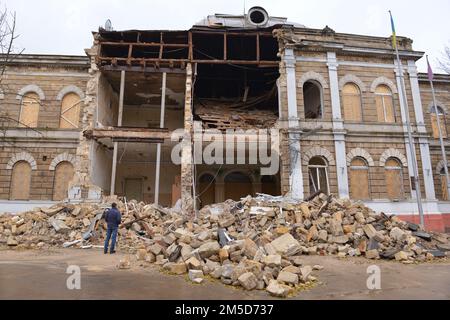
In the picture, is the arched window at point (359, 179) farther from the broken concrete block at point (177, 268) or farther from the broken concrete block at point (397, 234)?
the broken concrete block at point (177, 268)

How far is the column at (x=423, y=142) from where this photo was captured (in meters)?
15.4

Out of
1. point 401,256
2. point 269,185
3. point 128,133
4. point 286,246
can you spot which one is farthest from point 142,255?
point 269,185

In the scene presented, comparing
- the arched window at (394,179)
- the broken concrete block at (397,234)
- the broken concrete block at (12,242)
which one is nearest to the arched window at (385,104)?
the arched window at (394,179)

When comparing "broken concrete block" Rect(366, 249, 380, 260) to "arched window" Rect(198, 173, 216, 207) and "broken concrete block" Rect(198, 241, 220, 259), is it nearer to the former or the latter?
"broken concrete block" Rect(198, 241, 220, 259)

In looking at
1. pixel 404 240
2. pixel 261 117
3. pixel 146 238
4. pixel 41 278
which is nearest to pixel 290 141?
pixel 261 117

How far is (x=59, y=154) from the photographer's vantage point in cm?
1775

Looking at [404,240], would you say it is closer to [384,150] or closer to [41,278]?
[384,150]

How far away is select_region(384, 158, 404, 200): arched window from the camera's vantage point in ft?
50.5

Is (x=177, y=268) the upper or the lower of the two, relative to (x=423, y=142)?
lower

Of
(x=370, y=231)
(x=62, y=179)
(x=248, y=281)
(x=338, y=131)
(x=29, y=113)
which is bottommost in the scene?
(x=248, y=281)

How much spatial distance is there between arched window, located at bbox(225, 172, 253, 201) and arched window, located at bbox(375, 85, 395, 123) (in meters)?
8.71

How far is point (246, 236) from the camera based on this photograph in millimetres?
8469

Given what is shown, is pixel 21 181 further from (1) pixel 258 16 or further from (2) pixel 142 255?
(1) pixel 258 16

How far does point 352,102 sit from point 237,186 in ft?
28.3
